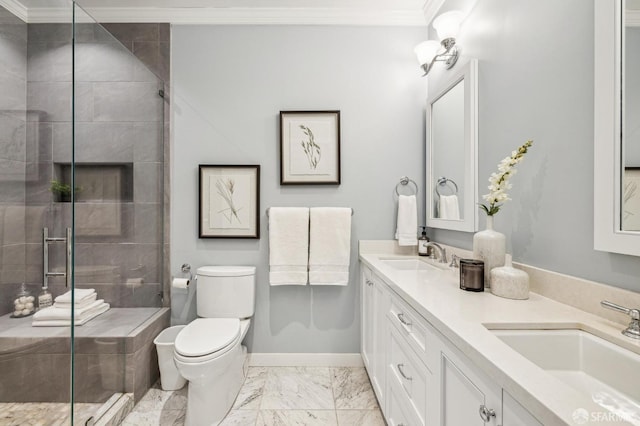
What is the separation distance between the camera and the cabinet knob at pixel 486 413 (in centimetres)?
64

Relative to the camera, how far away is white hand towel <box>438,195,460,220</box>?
1758 millimetres

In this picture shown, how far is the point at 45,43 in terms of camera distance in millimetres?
1349

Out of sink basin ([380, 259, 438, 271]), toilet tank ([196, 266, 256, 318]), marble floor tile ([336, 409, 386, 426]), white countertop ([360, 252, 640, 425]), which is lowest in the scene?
marble floor tile ([336, 409, 386, 426])

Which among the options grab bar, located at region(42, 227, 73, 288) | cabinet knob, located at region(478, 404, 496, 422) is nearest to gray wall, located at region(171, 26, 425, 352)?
grab bar, located at region(42, 227, 73, 288)

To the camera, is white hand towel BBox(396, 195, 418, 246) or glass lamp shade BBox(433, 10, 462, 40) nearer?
glass lamp shade BBox(433, 10, 462, 40)

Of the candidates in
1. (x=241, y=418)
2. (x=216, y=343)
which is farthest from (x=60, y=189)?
(x=241, y=418)

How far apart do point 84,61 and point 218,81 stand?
0.85m

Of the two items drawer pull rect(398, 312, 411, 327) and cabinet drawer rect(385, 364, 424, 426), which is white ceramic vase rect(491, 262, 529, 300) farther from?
cabinet drawer rect(385, 364, 424, 426)

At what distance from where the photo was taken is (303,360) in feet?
7.20

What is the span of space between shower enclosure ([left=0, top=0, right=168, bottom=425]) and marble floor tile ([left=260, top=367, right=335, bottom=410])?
799 mm

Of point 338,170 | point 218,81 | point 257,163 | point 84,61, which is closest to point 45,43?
point 84,61

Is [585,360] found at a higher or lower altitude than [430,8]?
lower

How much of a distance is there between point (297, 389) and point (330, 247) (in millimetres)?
947

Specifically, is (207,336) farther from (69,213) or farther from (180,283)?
(69,213)
